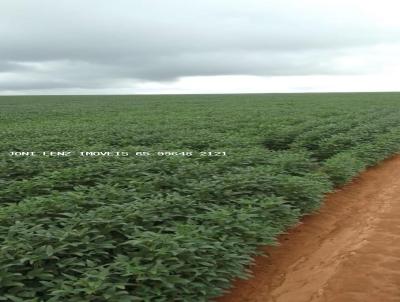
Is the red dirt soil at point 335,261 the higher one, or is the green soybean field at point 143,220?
the green soybean field at point 143,220

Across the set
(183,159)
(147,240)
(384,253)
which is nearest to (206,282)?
(147,240)

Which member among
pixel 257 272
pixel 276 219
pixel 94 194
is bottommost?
pixel 257 272

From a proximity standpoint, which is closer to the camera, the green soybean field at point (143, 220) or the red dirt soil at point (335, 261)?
the green soybean field at point (143, 220)

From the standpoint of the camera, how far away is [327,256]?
537 cm

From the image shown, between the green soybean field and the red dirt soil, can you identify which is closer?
the green soybean field

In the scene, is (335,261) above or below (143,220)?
below

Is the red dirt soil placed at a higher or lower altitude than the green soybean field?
lower

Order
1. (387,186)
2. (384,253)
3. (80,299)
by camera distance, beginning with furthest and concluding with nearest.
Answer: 1. (387,186)
2. (384,253)
3. (80,299)

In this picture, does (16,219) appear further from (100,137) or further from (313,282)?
(100,137)

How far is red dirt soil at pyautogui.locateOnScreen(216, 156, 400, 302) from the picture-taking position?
173 inches

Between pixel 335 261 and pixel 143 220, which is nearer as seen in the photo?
pixel 143 220

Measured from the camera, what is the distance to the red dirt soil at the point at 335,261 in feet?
14.4

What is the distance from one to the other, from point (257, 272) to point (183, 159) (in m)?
3.76

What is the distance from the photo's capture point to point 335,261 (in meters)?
5.12
